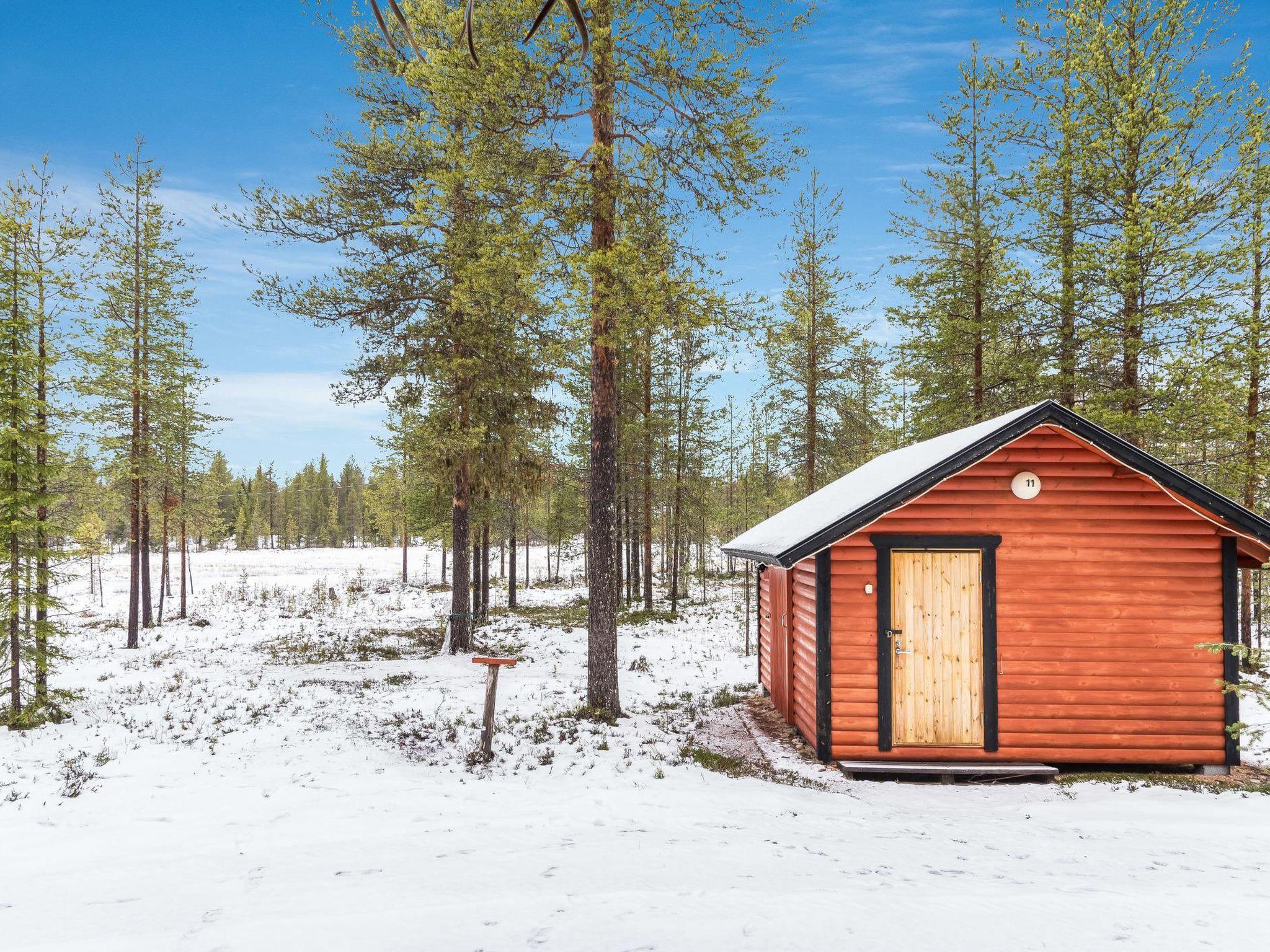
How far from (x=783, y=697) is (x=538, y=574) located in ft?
152

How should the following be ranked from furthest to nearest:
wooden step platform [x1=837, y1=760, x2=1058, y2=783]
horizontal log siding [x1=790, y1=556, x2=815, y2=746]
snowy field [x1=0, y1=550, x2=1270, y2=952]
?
horizontal log siding [x1=790, y1=556, x2=815, y2=746]
wooden step platform [x1=837, y1=760, x2=1058, y2=783]
snowy field [x1=0, y1=550, x2=1270, y2=952]

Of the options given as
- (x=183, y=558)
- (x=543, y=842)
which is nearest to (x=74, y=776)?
(x=543, y=842)

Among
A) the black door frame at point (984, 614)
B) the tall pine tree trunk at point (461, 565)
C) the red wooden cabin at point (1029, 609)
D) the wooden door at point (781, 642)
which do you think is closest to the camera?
the red wooden cabin at point (1029, 609)

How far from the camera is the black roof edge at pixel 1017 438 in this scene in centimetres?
800

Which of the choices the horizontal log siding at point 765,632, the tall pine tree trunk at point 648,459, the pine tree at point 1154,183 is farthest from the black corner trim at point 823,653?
the tall pine tree trunk at point 648,459

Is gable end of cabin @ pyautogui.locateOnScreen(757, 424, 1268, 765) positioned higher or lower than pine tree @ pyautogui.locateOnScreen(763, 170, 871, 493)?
lower

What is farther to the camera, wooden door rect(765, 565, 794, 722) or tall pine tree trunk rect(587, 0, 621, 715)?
wooden door rect(765, 565, 794, 722)

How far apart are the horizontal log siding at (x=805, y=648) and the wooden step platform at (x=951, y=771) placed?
705mm

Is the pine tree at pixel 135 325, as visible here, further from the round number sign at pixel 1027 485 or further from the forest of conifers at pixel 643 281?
the round number sign at pixel 1027 485

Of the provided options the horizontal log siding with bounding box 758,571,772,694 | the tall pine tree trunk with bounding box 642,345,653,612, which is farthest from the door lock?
the tall pine tree trunk with bounding box 642,345,653,612

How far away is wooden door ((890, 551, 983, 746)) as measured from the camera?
8.38 m

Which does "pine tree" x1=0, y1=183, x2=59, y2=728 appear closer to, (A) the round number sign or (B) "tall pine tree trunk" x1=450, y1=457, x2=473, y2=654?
(B) "tall pine tree trunk" x1=450, y1=457, x2=473, y2=654

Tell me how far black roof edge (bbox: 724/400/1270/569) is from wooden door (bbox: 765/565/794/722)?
2.15 meters

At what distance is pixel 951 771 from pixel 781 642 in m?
3.35
